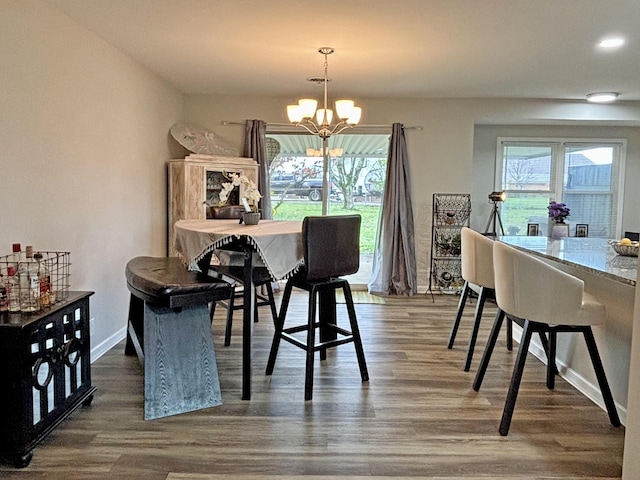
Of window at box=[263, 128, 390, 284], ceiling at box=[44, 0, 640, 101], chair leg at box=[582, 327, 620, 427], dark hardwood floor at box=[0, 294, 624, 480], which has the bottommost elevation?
dark hardwood floor at box=[0, 294, 624, 480]

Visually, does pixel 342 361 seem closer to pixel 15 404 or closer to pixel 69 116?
pixel 15 404

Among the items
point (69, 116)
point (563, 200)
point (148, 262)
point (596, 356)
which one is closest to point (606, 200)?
point (563, 200)

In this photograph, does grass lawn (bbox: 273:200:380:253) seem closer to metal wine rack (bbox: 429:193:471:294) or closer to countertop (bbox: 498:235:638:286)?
metal wine rack (bbox: 429:193:471:294)

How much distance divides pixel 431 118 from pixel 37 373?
4.78m

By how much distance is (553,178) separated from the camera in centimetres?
639

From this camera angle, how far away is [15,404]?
2.01 metres

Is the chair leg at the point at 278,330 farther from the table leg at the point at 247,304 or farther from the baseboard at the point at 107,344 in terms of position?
the baseboard at the point at 107,344

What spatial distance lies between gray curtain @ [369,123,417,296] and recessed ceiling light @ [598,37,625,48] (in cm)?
235

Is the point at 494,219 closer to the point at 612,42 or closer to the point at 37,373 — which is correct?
the point at 612,42

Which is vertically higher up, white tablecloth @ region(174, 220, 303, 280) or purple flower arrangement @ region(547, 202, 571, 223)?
purple flower arrangement @ region(547, 202, 571, 223)

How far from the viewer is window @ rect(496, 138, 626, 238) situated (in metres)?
6.36

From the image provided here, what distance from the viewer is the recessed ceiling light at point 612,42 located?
337cm

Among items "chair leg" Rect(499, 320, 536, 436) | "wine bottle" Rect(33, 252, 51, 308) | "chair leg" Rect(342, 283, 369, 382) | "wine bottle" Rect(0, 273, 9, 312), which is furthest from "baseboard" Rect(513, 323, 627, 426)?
"wine bottle" Rect(0, 273, 9, 312)

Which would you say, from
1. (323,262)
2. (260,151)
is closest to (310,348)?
(323,262)
